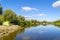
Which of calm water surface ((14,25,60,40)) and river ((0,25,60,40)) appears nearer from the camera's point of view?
river ((0,25,60,40))

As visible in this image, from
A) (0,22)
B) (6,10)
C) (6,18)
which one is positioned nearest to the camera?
(0,22)

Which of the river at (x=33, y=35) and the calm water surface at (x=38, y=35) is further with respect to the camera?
the calm water surface at (x=38, y=35)

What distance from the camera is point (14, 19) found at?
70.6m

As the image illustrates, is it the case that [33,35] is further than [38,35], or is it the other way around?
[38,35]

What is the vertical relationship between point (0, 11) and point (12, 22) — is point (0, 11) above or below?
above

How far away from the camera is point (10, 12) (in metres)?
73.1

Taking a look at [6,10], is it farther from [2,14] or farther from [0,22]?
Answer: [0,22]

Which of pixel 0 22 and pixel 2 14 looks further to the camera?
pixel 2 14

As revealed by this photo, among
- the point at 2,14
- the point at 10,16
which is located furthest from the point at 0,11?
the point at 10,16

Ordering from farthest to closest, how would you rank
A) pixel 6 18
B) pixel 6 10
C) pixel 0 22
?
pixel 6 10 < pixel 6 18 < pixel 0 22

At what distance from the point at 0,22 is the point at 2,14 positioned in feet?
49.2

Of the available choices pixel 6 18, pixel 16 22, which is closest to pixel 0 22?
pixel 6 18

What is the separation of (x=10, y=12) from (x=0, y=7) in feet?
19.0

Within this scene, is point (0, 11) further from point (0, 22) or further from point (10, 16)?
point (0, 22)
